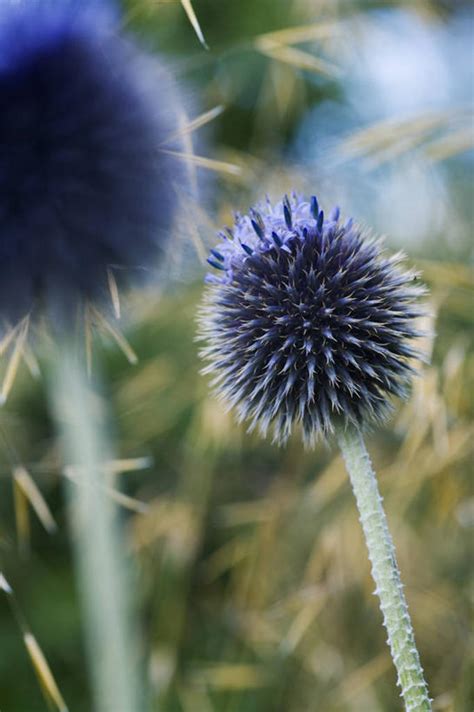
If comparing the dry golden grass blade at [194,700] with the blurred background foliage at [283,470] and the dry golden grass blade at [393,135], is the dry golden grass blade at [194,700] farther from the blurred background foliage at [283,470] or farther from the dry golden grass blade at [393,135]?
the dry golden grass blade at [393,135]

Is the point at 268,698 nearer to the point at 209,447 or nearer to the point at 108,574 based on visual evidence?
the point at 209,447

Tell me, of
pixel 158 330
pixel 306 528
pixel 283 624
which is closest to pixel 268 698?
pixel 283 624

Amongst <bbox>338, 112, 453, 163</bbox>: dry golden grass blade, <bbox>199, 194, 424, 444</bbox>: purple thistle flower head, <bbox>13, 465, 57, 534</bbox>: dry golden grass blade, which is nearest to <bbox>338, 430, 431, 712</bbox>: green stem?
<bbox>199, 194, 424, 444</bbox>: purple thistle flower head

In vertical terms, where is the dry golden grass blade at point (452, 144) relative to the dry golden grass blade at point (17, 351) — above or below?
above

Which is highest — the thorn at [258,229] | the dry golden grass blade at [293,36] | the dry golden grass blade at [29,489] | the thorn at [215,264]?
the dry golden grass blade at [293,36]

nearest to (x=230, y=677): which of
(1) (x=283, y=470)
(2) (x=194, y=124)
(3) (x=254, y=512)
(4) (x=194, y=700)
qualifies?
(4) (x=194, y=700)

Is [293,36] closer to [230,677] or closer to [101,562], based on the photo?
[101,562]

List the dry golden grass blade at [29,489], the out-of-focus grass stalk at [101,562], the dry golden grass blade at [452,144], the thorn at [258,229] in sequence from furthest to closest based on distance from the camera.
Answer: the dry golden grass blade at [452,144]
the dry golden grass blade at [29,489]
the out-of-focus grass stalk at [101,562]
the thorn at [258,229]

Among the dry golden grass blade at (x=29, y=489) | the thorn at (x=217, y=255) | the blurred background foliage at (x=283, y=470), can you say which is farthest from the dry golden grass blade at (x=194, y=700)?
the thorn at (x=217, y=255)

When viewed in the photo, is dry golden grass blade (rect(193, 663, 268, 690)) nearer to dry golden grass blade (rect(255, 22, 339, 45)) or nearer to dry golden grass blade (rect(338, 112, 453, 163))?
dry golden grass blade (rect(338, 112, 453, 163))
